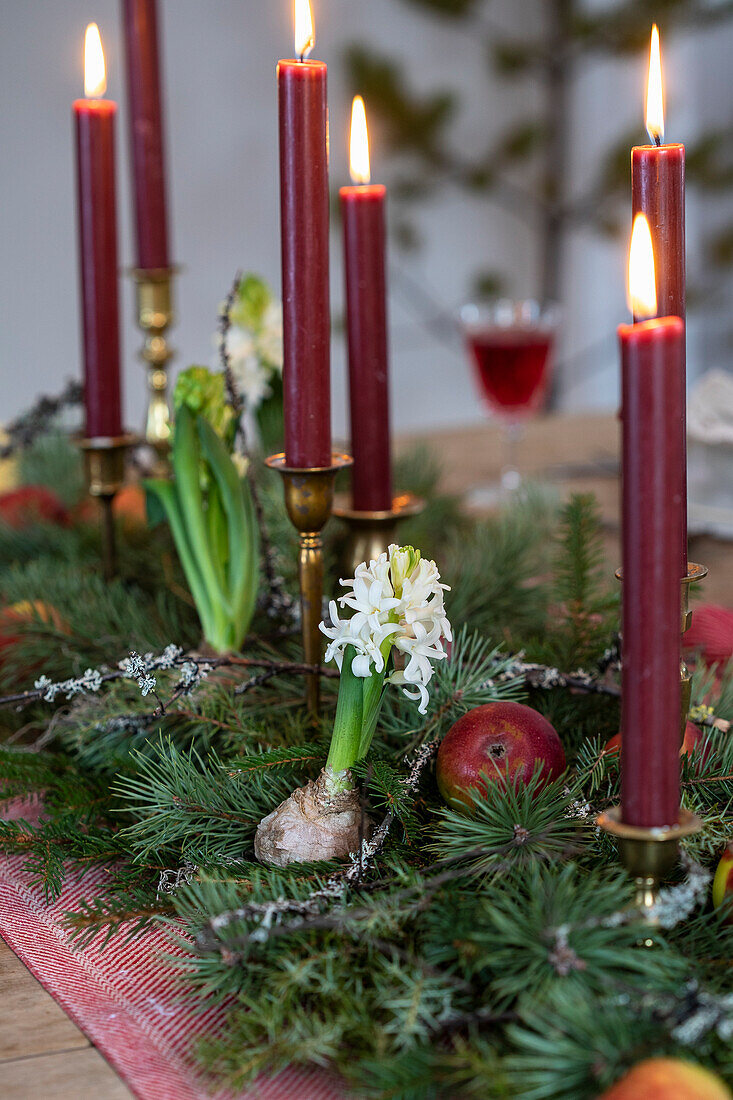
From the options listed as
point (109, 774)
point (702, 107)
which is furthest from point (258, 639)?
point (702, 107)

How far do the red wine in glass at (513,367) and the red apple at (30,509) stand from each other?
1.53 feet

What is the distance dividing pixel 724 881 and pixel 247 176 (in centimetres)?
268

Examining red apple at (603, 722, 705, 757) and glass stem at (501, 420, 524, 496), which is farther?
glass stem at (501, 420, 524, 496)

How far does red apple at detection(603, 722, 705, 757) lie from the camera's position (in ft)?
1.49

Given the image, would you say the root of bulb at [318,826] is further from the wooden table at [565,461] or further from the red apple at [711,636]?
→ the wooden table at [565,461]

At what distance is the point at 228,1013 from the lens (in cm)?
36

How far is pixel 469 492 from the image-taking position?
1034 mm

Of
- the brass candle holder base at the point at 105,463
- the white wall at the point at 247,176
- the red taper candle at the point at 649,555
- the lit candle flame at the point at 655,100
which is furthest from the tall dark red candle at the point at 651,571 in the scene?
the white wall at the point at 247,176

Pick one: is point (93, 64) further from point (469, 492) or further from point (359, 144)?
point (469, 492)

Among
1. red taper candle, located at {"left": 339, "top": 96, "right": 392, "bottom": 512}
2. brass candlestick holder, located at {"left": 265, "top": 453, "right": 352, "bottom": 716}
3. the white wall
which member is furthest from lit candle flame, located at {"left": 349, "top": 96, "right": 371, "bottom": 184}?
the white wall

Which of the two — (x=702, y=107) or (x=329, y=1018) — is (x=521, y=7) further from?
(x=329, y=1018)

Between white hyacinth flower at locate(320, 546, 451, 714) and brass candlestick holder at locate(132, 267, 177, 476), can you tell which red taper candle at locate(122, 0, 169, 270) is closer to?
brass candlestick holder at locate(132, 267, 177, 476)

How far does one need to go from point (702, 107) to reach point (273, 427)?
2582 millimetres

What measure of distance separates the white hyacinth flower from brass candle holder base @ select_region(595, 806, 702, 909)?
80 millimetres
